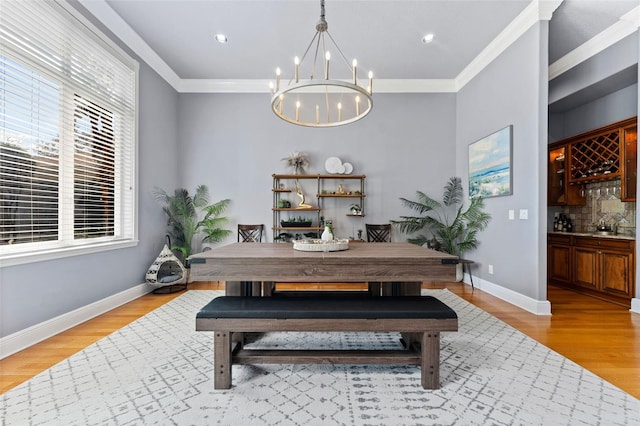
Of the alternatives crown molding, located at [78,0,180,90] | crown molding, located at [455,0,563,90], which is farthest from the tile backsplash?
crown molding, located at [78,0,180,90]

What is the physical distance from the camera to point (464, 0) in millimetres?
2990

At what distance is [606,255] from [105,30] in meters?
6.59

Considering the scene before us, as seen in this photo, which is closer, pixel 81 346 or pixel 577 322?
pixel 81 346

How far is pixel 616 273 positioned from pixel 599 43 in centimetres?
286

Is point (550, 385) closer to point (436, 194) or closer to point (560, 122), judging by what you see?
point (436, 194)

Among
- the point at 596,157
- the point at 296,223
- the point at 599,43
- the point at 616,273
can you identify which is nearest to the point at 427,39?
the point at 599,43

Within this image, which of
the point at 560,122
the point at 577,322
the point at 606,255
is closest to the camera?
the point at 577,322

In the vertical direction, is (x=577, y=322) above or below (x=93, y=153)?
below

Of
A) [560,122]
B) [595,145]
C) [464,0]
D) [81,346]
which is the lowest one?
[81,346]

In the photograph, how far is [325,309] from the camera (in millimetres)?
1699

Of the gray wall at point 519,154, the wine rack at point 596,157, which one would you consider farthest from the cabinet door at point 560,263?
the gray wall at point 519,154

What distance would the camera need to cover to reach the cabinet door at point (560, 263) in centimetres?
412

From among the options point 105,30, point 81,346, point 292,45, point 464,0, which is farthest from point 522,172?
point 105,30

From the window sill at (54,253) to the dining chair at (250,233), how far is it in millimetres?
1656
